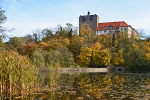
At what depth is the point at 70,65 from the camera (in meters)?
34.4

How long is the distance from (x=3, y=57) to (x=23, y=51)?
35.6 m

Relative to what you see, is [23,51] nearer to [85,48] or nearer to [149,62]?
[85,48]

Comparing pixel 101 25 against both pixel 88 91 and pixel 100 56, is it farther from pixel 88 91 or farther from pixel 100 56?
pixel 88 91

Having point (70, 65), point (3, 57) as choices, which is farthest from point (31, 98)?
point (70, 65)

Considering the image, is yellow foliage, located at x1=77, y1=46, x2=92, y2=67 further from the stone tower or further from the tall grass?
the tall grass

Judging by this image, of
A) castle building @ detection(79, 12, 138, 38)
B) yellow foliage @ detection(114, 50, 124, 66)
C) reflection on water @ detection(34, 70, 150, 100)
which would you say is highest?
castle building @ detection(79, 12, 138, 38)

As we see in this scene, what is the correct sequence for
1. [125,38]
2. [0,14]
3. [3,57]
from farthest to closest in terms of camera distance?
[125,38], [0,14], [3,57]

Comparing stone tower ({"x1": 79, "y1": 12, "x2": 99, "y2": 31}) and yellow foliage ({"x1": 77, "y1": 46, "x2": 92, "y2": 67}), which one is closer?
yellow foliage ({"x1": 77, "y1": 46, "x2": 92, "y2": 67})

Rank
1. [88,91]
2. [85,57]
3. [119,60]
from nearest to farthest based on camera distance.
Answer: [88,91], [85,57], [119,60]

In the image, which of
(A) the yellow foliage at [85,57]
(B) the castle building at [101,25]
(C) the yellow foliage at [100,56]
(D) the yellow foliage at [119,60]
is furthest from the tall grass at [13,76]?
(B) the castle building at [101,25]

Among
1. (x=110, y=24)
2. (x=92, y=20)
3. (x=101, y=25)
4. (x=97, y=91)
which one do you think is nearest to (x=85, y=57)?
(x=97, y=91)

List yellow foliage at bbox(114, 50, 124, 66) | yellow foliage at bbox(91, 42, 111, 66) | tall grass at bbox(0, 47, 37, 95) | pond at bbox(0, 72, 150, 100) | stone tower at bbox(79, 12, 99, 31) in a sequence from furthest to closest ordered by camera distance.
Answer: stone tower at bbox(79, 12, 99, 31) < yellow foliage at bbox(114, 50, 124, 66) < yellow foliage at bbox(91, 42, 111, 66) < pond at bbox(0, 72, 150, 100) < tall grass at bbox(0, 47, 37, 95)

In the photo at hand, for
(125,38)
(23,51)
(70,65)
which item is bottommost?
(70,65)

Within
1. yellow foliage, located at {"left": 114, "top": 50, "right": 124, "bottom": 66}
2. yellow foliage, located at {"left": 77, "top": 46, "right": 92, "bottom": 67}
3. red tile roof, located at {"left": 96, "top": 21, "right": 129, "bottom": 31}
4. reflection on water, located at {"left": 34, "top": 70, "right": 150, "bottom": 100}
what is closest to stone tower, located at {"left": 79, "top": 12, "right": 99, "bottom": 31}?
red tile roof, located at {"left": 96, "top": 21, "right": 129, "bottom": 31}
